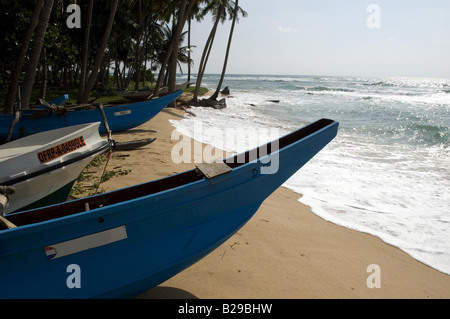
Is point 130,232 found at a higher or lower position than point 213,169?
lower

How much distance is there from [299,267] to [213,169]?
5.51ft

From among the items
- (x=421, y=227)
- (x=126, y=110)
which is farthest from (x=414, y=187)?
(x=126, y=110)

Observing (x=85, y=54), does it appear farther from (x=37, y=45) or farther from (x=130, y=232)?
(x=130, y=232)

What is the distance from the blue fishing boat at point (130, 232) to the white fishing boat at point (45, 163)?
1195 mm

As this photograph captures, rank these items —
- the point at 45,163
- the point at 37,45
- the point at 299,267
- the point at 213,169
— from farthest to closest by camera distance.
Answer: the point at 37,45 < the point at 45,163 < the point at 299,267 < the point at 213,169

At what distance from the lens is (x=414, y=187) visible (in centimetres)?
664

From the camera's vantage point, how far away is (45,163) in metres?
3.55

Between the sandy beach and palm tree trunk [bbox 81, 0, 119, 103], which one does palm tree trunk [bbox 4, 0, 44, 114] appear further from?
the sandy beach

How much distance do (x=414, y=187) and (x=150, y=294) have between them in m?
6.11

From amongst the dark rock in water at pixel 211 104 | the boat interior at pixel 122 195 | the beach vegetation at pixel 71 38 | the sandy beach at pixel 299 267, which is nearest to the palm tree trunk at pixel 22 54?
the beach vegetation at pixel 71 38

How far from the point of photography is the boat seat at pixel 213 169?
2.32 metres

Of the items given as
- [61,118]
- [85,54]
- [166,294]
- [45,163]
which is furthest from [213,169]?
[85,54]

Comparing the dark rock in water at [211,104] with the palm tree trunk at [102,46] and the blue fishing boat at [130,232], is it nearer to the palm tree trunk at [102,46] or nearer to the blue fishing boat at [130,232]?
the palm tree trunk at [102,46]
